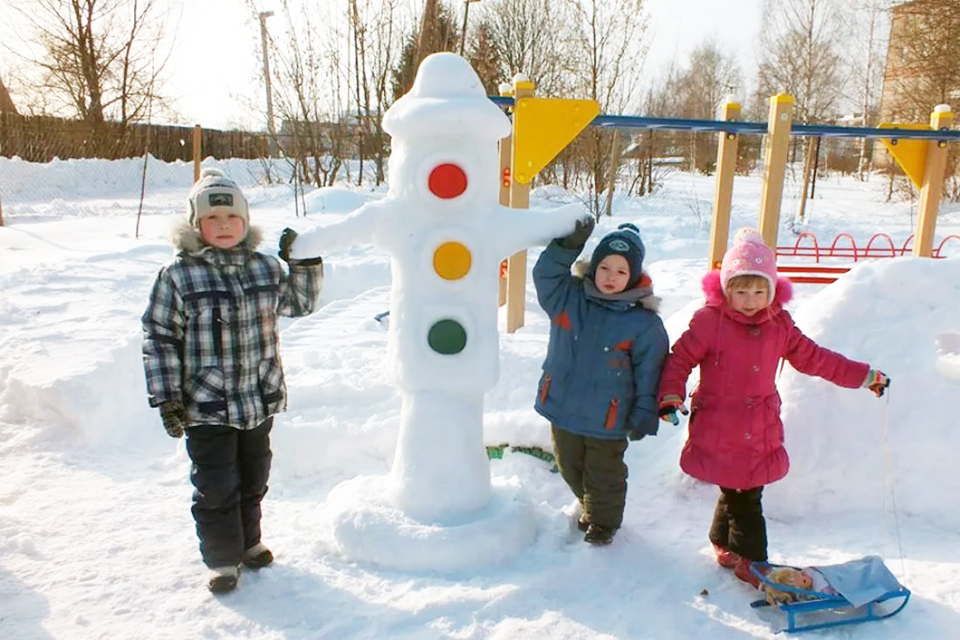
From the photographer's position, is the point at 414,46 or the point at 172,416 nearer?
the point at 172,416

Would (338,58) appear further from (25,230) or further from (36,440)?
(36,440)

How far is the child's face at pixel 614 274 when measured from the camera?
2.50 metres

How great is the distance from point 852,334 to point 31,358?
15.2ft

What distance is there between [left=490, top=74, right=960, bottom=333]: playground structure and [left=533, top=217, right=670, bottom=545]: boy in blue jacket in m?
2.13

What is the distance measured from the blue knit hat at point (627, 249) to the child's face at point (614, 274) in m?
0.02

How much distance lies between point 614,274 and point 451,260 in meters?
0.59

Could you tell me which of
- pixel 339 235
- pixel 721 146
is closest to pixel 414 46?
pixel 721 146

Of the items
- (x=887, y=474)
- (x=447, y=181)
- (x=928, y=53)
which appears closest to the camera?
(x=447, y=181)

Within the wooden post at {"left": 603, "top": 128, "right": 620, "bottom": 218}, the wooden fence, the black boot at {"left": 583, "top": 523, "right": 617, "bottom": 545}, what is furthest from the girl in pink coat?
the wooden fence

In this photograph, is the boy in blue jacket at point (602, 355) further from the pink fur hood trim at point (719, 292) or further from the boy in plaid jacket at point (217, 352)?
the boy in plaid jacket at point (217, 352)

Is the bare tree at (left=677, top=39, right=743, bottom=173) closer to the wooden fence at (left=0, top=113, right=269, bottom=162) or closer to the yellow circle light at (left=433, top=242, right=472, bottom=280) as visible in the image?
the wooden fence at (left=0, top=113, right=269, bottom=162)

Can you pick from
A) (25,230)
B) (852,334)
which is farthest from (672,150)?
(852,334)

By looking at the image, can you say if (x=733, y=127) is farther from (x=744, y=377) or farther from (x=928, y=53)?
(x=928, y=53)

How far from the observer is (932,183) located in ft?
19.4
